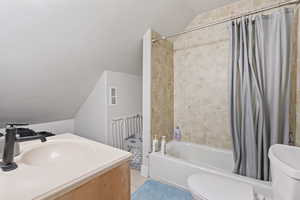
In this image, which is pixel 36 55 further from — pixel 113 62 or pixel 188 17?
pixel 188 17

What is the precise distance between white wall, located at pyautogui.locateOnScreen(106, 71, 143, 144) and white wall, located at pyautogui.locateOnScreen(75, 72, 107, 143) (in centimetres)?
8

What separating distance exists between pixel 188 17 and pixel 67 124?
2556mm

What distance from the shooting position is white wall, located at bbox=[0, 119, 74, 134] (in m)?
1.96

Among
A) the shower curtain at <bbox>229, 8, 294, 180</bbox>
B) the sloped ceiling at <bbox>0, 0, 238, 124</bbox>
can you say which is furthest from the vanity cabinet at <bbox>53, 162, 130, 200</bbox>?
the shower curtain at <bbox>229, 8, 294, 180</bbox>

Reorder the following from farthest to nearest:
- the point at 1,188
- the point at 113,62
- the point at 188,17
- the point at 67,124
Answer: the point at 67,124, the point at 188,17, the point at 113,62, the point at 1,188

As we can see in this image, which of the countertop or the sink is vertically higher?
the countertop

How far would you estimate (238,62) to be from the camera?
1538mm

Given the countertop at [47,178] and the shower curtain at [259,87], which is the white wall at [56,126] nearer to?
the countertop at [47,178]

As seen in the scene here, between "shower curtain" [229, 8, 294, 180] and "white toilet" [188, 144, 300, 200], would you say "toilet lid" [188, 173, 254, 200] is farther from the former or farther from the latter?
"shower curtain" [229, 8, 294, 180]

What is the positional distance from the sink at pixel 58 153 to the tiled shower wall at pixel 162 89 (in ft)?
3.53

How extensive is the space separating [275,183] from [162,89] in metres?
1.55

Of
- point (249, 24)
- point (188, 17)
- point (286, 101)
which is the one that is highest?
point (188, 17)

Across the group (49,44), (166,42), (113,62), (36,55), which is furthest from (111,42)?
(166,42)

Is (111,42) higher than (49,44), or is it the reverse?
(111,42)
